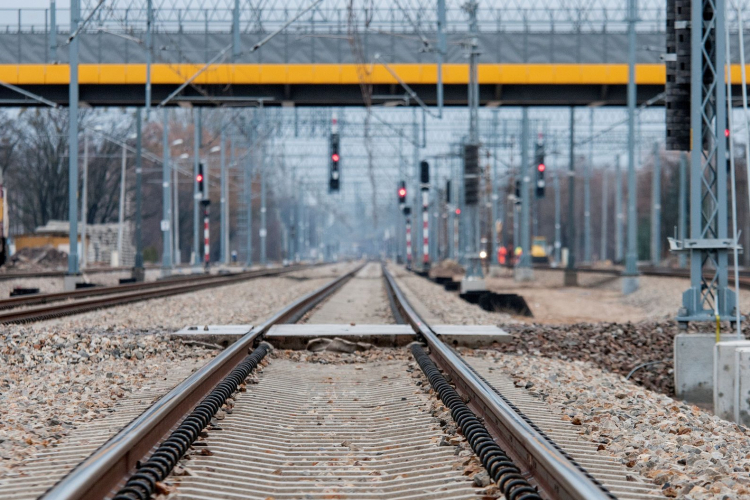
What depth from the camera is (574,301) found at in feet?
97.0

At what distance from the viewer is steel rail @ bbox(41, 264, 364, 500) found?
4062mm

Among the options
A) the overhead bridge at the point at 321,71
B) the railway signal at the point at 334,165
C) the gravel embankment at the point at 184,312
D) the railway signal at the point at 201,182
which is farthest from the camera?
the railway signal at the point at 201,182

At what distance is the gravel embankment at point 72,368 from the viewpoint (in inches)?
235

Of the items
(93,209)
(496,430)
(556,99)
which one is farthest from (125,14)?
(93,209)

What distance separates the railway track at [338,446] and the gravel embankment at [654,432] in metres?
0.19

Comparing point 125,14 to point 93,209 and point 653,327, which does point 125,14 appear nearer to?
point 653,327

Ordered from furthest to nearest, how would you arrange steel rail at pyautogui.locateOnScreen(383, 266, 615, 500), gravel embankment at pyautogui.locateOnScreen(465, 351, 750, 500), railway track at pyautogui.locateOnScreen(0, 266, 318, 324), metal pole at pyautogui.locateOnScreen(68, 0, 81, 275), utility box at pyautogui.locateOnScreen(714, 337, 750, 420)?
metal pole at pyautogui.locateOnScreen(68, 0, 81, 275) < railway track at pyautogui.locateOnScreen(0, 266, 318, 324) < utility box at pyautogui.locateOnScreen(714, 337, 750, 420) < gravel embankment at pyautogui.locateOnScreen(465, 351, 750, 500) < steel rail at pyautogui.locateOnScreen(383, 266, 615, 500)

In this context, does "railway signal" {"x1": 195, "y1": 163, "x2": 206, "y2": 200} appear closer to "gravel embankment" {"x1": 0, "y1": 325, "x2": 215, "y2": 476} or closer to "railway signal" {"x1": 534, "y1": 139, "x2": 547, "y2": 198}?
"railway signal" {"x1": 534, "y1": 139, "x2": 547, "y2": 198}

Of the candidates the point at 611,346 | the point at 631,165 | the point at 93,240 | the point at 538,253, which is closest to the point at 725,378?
the point at 611,346

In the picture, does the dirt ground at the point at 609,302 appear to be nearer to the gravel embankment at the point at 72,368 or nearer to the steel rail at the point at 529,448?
the gravel embankment at the point at 72,368

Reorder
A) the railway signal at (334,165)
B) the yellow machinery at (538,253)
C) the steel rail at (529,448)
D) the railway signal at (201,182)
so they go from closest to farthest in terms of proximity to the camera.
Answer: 1. the steel rail at (529,448)
2. the railway signal at (334,165)
3. the railway signal at (201,182)
4. the yellow machinery at (538,253)

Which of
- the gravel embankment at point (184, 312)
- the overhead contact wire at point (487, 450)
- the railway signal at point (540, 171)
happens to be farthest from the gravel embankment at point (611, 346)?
the railway signal at point (540, 171)

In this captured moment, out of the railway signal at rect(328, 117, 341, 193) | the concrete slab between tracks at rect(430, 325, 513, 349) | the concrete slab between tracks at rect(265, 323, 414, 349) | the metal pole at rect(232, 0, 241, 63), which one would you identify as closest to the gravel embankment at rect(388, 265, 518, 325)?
the concrete slab between tracks at rect(430, 325, 513, 349)

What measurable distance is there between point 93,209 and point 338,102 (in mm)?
43668
